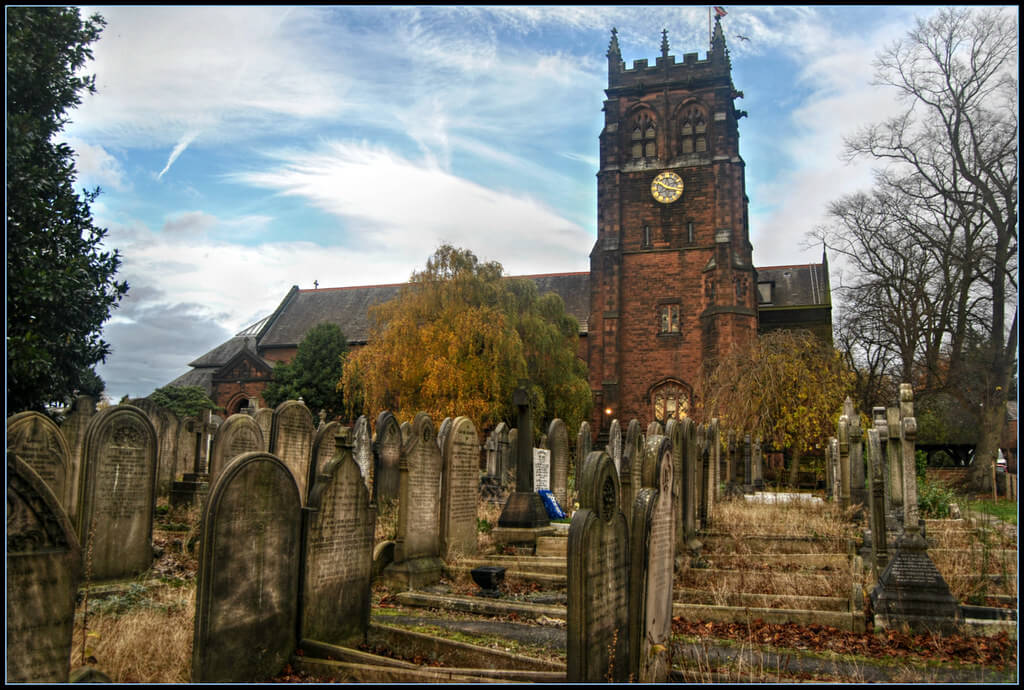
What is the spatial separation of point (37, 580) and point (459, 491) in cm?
731

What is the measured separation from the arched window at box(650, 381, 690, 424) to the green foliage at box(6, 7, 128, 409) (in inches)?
922

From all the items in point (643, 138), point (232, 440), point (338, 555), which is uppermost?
point (643, 138)

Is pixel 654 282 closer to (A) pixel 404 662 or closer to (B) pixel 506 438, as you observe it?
(B) pixel 506 438

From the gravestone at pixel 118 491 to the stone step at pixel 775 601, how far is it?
19.3 ft

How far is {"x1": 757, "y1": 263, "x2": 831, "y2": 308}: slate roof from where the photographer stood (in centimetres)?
3925

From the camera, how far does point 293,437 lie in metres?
13.0

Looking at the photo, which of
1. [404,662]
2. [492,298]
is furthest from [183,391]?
[404,662]

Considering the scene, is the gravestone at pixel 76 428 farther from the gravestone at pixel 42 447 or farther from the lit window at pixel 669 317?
the lit window at pixel 669 317

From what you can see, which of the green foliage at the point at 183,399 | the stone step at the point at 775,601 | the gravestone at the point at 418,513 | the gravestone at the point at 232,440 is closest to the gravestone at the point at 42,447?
the gravestone at the point at 232,440

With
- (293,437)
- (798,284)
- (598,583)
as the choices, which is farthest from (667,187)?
(598,583)

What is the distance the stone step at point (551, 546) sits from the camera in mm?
11000

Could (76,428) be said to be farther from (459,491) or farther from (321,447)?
(459,491)

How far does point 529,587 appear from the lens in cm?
902

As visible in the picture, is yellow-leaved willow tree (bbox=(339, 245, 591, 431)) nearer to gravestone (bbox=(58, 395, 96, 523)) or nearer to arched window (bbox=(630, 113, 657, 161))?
arched window (bbox=(630, 113, 657, 161))
